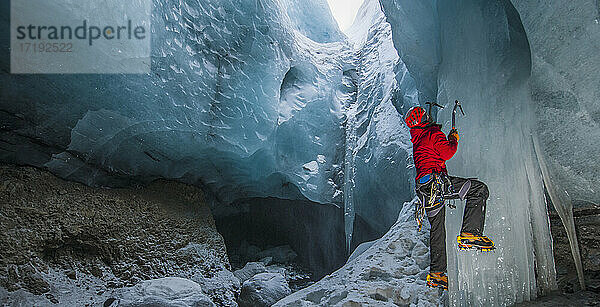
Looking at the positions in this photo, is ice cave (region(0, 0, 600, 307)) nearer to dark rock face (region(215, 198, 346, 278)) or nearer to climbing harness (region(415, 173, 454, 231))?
dark rock face (region(215, 198, 346, 278))

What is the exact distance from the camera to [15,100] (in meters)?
4.96

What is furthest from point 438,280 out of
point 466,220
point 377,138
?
point 377,138

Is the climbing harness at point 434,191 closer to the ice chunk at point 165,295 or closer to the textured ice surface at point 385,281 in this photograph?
the textured ice surface at point 385,281

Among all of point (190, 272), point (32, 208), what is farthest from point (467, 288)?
point (32, 208)

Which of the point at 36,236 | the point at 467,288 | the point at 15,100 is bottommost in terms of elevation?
the point at 467,288

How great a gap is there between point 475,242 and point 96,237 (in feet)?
18.0

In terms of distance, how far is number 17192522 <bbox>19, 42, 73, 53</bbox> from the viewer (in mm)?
4707

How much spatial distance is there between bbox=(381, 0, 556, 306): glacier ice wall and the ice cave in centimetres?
2

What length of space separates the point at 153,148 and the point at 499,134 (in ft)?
18.6

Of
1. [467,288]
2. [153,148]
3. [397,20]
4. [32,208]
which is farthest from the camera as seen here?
[153,148]

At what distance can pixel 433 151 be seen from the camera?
3154mm

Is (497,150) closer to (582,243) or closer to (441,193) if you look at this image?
(441,193)

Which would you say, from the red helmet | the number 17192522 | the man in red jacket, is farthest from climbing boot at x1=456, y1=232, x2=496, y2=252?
the number 17192522

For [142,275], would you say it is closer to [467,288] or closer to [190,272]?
[190,272]
